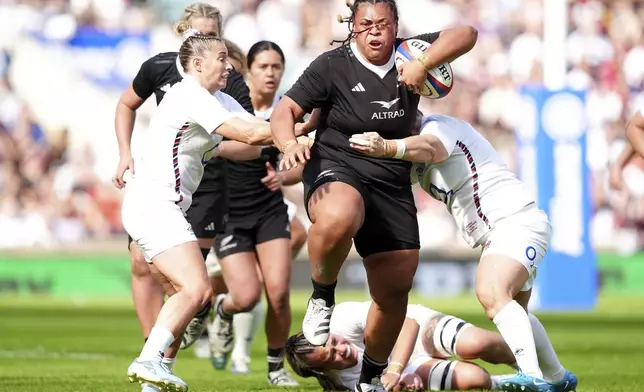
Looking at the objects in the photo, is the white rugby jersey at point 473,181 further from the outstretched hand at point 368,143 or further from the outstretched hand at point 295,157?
the outstretched hand at point 295,157

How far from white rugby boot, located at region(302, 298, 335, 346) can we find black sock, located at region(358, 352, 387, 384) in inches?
20.1

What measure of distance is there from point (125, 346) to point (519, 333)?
22.8 feet

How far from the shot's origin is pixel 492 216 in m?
7.53

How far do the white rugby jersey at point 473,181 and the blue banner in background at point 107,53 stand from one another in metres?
17.6

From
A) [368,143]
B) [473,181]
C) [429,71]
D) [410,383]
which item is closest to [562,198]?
[410,383]

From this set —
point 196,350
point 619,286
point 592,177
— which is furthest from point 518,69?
point 196,350

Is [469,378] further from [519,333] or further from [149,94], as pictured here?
[149,94]

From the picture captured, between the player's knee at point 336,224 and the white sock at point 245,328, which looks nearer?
the player's knee at point 336,224

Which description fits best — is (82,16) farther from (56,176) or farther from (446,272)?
(446,272)

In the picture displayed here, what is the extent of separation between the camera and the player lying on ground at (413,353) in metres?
8.04

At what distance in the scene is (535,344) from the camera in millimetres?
7574

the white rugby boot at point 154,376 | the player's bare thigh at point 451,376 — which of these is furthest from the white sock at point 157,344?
the player's bare thigh at point 451,376

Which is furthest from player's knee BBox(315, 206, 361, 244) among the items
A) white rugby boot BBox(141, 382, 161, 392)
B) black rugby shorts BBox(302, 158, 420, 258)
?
white rugby boot BBox(141, 382, 161, 392)

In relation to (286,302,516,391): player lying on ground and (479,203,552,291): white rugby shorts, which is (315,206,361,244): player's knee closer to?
(479,203,552,291): white rugby shorts
